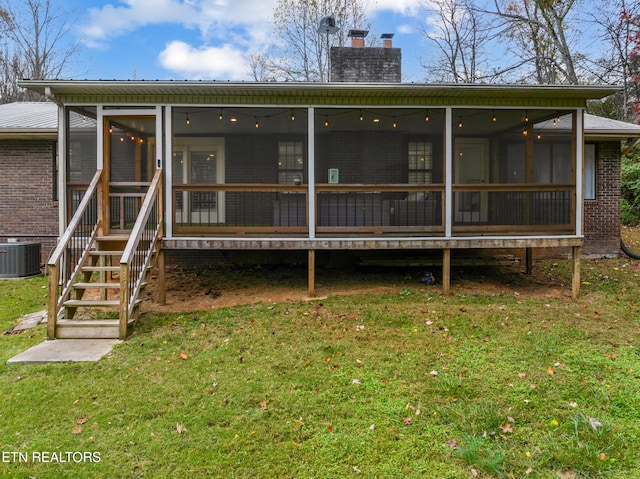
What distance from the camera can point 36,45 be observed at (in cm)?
2153

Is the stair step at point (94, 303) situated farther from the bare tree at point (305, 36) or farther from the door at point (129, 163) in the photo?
the bare tree at point (305, 36)

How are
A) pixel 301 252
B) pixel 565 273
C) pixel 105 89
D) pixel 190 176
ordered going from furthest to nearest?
pixel 190 176, pixel 301 252, pixel 565 273, pixel 105 89

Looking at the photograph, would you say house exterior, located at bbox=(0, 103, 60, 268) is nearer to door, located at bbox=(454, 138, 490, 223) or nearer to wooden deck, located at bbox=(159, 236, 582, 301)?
wooden deck, located at bbox=(159, 236, 582, 301)

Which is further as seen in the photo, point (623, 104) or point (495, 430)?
point (623, 104)

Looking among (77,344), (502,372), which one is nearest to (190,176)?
(77,344)

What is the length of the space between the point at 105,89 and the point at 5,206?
17.3ft

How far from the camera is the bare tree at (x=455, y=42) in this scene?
2055 centimetres

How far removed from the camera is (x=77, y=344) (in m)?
4.73

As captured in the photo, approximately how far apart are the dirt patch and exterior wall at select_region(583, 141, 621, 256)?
8.17 feet

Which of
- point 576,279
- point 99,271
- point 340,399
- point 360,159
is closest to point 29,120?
point 99,271

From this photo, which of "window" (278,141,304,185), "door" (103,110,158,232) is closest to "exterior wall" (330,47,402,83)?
"window" (278,141,304,185)

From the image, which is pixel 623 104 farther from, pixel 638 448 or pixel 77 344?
pixel 77 344

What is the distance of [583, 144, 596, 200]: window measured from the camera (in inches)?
383

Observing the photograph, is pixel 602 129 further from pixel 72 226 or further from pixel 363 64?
pixel 72 226
